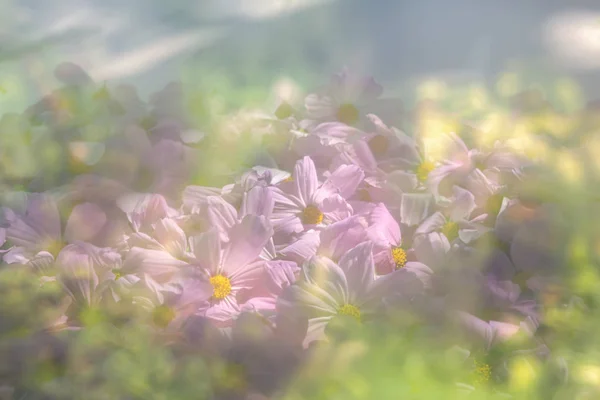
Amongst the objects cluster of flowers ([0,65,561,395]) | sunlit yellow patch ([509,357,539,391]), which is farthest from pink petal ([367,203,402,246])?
sunlit yellow patch ([509,357,539,391])

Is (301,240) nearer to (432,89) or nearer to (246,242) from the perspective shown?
(246,242)

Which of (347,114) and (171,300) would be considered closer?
(171,300)

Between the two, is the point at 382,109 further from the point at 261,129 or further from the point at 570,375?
the point at 570,375

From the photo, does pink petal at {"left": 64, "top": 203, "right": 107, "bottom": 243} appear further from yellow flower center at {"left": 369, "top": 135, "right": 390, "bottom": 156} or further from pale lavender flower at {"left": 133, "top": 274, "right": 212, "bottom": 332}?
yellow flower center at {"left": 369, "top": 135, "right": 390, "bottom": 156}

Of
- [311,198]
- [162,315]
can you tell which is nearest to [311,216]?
[311,198]

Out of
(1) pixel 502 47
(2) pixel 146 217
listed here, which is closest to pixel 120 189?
(2) pixel 146 217

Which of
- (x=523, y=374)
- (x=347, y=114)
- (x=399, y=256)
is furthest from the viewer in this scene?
(x=347, y=114)

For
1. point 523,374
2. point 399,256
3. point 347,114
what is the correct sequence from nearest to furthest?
1. point 523,374
2. point 399,256
3. point 347,114
